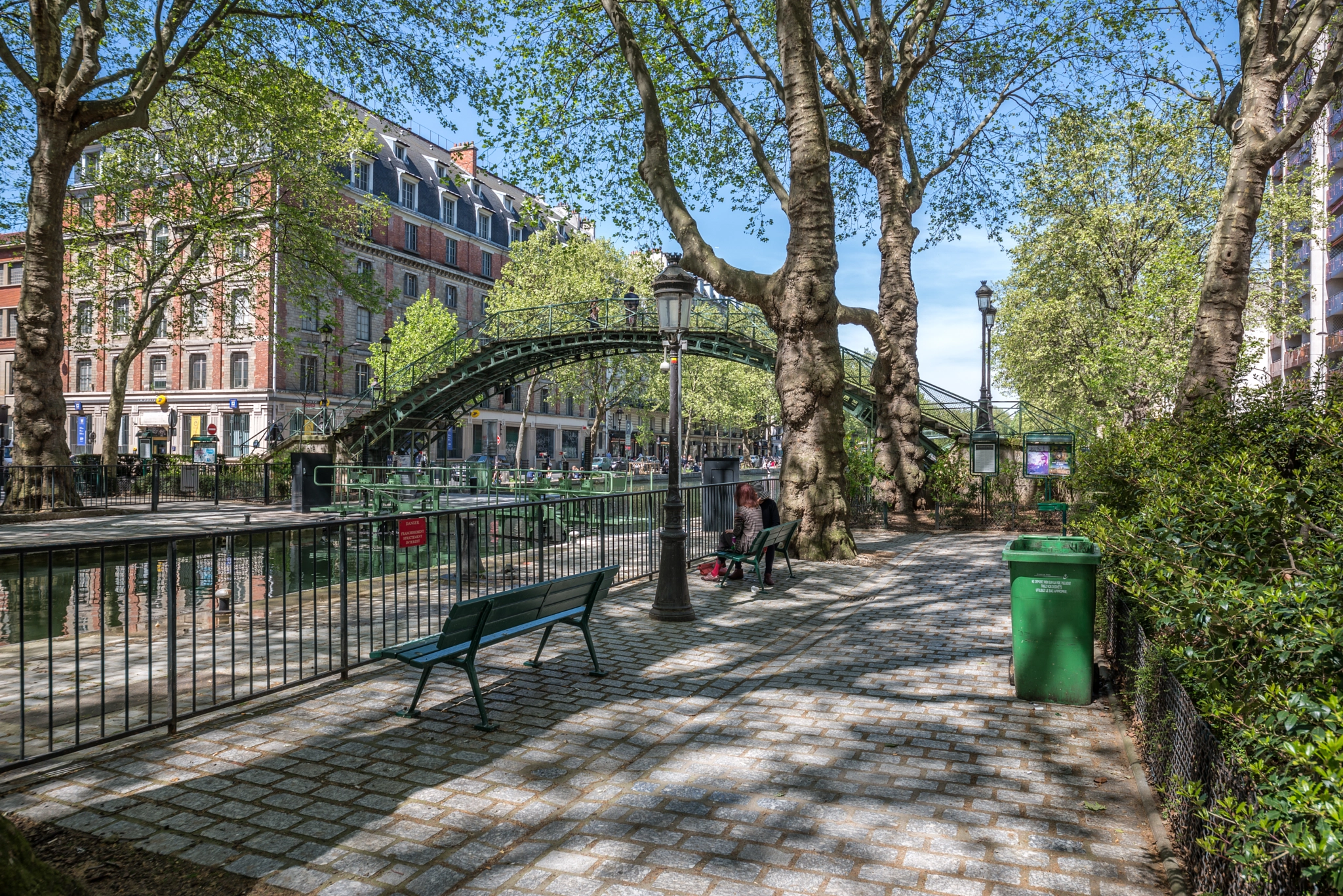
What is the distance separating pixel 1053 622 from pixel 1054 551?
531 mm

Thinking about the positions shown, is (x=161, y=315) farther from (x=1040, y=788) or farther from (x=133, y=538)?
(x=1040, y=788)

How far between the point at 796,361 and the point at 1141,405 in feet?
69.8

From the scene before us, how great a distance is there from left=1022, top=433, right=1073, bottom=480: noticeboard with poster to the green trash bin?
41.2 ft

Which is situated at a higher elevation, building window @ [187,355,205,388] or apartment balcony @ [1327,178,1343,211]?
apartment balcony @ [1327,178,1343,211]

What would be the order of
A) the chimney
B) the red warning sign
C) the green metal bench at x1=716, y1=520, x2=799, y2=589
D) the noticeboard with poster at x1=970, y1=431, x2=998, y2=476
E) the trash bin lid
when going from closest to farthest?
the trash bin lid, the red warning sign, the green metal bench at x1=716, y1=520, x2=799, y2=589, the noticeboard with poster at x1=970, y1=431, x2=998, y2=476, the chimney

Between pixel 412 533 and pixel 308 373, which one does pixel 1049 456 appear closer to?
pixel 412 533

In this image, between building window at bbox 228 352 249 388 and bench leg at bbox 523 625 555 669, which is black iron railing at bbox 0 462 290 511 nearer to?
building window at bbox 228 352 249 388

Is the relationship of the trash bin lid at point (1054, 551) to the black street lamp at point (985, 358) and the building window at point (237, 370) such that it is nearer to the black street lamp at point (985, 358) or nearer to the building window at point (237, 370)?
the black street lamp at point (985, 358)

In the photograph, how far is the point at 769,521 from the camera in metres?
11.3

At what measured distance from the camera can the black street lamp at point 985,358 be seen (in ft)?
69.4

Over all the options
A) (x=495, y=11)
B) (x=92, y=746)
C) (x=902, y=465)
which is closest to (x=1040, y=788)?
(x=92, y=746)

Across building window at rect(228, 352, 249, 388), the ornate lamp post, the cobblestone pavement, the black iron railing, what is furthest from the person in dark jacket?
building window at rect(228, 352, 249, 388)

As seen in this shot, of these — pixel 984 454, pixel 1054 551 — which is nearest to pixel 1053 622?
pixel 1054 551

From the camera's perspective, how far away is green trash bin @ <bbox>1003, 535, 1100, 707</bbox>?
18.3 feet
